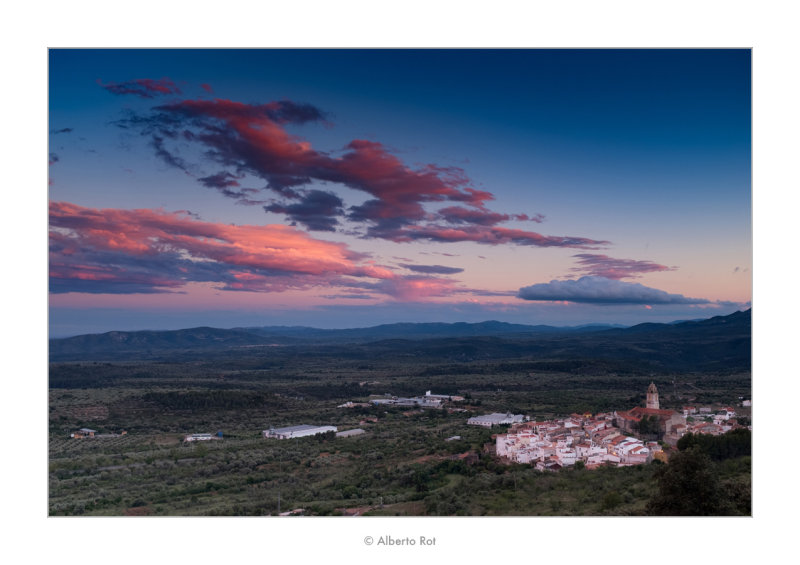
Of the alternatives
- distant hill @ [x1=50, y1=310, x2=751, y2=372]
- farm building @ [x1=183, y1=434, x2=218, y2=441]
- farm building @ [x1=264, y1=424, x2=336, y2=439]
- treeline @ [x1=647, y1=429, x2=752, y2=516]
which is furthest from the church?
farm building @ [x1=183, y1=434, x2=218, y2=441]

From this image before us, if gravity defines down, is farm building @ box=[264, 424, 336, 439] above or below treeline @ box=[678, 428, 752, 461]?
below

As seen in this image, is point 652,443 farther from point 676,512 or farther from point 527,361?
point 527,361

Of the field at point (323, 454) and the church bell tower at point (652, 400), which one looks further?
the church bell tower at point (652, 400)

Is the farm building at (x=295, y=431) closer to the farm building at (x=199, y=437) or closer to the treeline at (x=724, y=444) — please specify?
the farm building at (x=199, y=437)

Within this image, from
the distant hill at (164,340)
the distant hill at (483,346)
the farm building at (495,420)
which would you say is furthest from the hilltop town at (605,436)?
the distant hill at (164,340)

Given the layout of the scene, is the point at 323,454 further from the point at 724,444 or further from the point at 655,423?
the point at 655,423

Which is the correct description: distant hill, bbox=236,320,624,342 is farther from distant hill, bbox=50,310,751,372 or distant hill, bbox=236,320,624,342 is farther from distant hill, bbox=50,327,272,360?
distant hill, bbox=50,327,272,360
